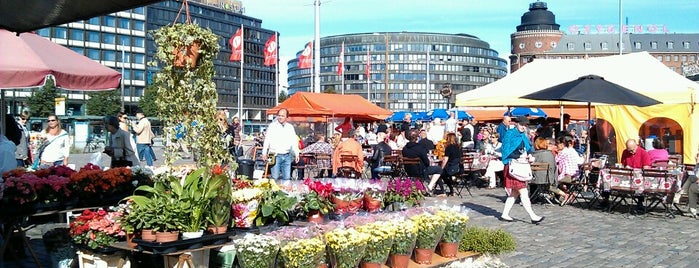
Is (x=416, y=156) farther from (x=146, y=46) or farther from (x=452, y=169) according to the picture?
(x=146, y=46)

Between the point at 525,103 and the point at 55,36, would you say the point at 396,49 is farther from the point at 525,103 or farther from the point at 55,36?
the point at 525,103

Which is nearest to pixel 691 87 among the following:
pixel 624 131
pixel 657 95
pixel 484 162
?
pixel 657 95

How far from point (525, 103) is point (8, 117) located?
1198 centimetres

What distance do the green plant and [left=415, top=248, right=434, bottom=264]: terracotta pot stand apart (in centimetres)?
85

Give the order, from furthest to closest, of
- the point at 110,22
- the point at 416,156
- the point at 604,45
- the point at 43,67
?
the point at 604,45 < the point at 110,22 < the point at 416,156 < the point at 43,67

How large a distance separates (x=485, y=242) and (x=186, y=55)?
394 centimetres

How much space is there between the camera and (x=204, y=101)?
6.31 m

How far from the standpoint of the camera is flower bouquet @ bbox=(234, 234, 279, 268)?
18.6 ft

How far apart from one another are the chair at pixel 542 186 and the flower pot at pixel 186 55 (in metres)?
7.95

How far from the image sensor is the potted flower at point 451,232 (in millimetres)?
7363

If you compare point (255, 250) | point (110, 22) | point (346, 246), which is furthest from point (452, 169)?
point (110, 22)

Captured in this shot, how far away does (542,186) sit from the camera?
520 inches

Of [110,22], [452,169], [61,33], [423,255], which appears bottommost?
[423,255]

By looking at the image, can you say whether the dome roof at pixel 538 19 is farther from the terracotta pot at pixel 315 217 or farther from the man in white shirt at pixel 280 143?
the terracotta pot at pixel 315 217
